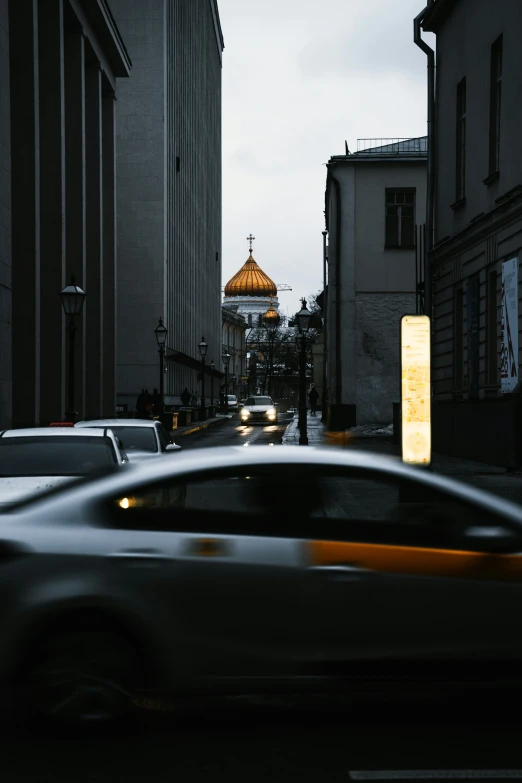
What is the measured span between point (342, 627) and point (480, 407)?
1876 centimetres

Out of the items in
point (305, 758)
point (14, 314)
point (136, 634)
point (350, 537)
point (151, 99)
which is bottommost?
point (305, 758)

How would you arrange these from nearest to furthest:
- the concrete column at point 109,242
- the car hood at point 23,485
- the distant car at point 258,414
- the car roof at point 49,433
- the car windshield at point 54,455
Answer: the car hood at point 23,485 < the car windshield at point 54,455 < the car roof at point 49,433 < the concrete column at point 109,242 < the distant car at point 258,414

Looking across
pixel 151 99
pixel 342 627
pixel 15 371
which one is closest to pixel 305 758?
pixel 342 627

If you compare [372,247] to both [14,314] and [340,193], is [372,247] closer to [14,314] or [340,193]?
[340,193]

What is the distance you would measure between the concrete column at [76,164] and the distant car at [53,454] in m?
31.2

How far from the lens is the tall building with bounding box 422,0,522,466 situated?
2161cm

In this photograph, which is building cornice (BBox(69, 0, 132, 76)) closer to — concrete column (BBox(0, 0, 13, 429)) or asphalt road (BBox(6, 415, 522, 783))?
concrete column (BBox(0, 0, 13, 429))

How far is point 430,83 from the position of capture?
95.6 ft

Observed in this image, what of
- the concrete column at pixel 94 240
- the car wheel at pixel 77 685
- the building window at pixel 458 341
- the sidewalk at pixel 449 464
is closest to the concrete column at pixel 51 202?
the concrete column at pixel 94 240

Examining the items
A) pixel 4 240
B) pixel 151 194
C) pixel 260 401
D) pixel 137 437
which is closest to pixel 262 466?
pixel 137 437

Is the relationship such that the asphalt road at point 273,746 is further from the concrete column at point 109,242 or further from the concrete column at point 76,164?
the concrete column at point 109,242

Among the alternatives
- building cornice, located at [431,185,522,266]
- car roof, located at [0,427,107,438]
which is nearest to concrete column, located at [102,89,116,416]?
building cornice, located at [431,185,522,266]

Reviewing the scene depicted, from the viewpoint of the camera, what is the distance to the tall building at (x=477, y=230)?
2161 centimetres

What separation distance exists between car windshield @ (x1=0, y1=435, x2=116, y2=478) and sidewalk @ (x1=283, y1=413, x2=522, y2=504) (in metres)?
2.95
